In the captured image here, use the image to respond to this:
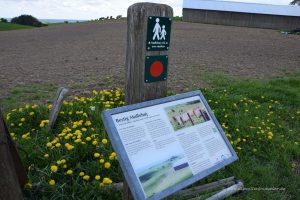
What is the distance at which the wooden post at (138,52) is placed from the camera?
2.13 meters

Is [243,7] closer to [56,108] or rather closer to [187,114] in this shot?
[56,108]

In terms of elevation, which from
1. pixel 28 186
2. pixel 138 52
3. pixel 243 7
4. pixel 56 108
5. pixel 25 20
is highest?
pixel 243 7

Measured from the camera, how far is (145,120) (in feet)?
7.13

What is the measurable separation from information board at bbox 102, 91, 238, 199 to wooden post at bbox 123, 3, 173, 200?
0.12 m

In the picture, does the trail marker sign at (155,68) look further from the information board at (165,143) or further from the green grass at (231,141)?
the green grass at (231,141)

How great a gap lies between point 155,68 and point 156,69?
0.05ft

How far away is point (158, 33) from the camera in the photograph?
7.36ft

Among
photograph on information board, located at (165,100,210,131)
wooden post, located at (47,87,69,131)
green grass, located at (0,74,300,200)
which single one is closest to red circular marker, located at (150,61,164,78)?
photograph on information board, located at (165,100,210,131)

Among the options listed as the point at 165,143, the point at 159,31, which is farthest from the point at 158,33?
the point at 165,143

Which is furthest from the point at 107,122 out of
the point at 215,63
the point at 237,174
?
the point at 215,63

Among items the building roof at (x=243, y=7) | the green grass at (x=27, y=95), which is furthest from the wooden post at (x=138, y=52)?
the building roof at (x=243, y=7)

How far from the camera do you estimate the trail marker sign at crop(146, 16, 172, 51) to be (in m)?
2.18

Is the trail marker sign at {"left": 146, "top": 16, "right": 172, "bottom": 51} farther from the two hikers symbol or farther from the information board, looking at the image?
the information board

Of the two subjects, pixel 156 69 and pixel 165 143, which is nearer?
pixel 165 143
